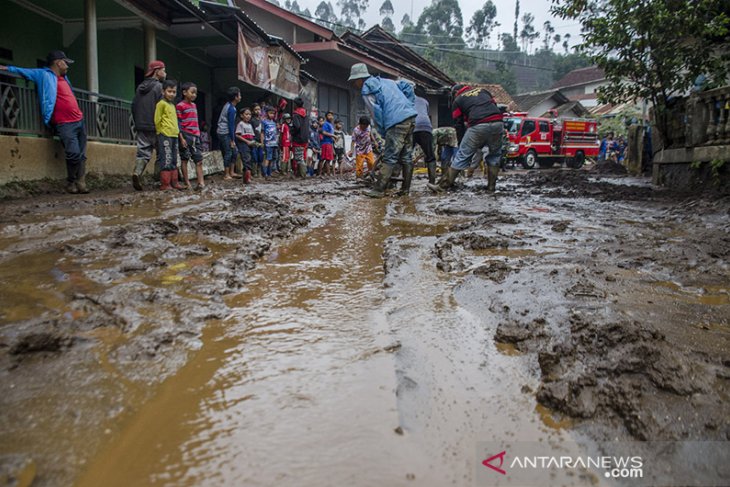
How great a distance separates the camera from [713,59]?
24.3 ft

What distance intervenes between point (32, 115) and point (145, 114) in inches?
48.7

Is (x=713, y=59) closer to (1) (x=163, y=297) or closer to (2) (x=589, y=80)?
(1) (x=163, y=297)

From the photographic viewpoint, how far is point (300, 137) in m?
11.2

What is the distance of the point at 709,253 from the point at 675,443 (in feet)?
7.41

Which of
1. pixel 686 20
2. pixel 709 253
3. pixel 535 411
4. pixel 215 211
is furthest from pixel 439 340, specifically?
pixel 686 20

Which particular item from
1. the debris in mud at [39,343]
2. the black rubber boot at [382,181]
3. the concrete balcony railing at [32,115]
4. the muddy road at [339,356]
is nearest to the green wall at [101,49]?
the concrete balcony railing at [32,115]

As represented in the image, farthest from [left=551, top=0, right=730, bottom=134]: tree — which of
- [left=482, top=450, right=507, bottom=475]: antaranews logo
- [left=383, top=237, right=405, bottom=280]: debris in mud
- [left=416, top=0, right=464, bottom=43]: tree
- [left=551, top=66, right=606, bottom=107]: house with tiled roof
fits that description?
[left=416, top=0, right=464, bottom=43]: tree

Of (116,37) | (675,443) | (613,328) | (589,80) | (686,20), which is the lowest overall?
(675,443)

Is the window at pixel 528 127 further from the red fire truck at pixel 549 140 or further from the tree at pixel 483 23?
the tree at pixel 483 23

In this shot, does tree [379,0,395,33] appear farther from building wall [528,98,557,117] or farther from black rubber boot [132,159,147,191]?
black rubber boot [132,159,147,191]

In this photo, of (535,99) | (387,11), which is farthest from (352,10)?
(535,99)

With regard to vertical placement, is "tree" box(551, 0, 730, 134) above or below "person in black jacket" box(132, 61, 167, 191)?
above

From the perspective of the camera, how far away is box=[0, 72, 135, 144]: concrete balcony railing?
5.66 meters

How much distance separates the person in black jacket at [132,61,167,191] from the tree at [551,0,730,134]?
6.09 metres
